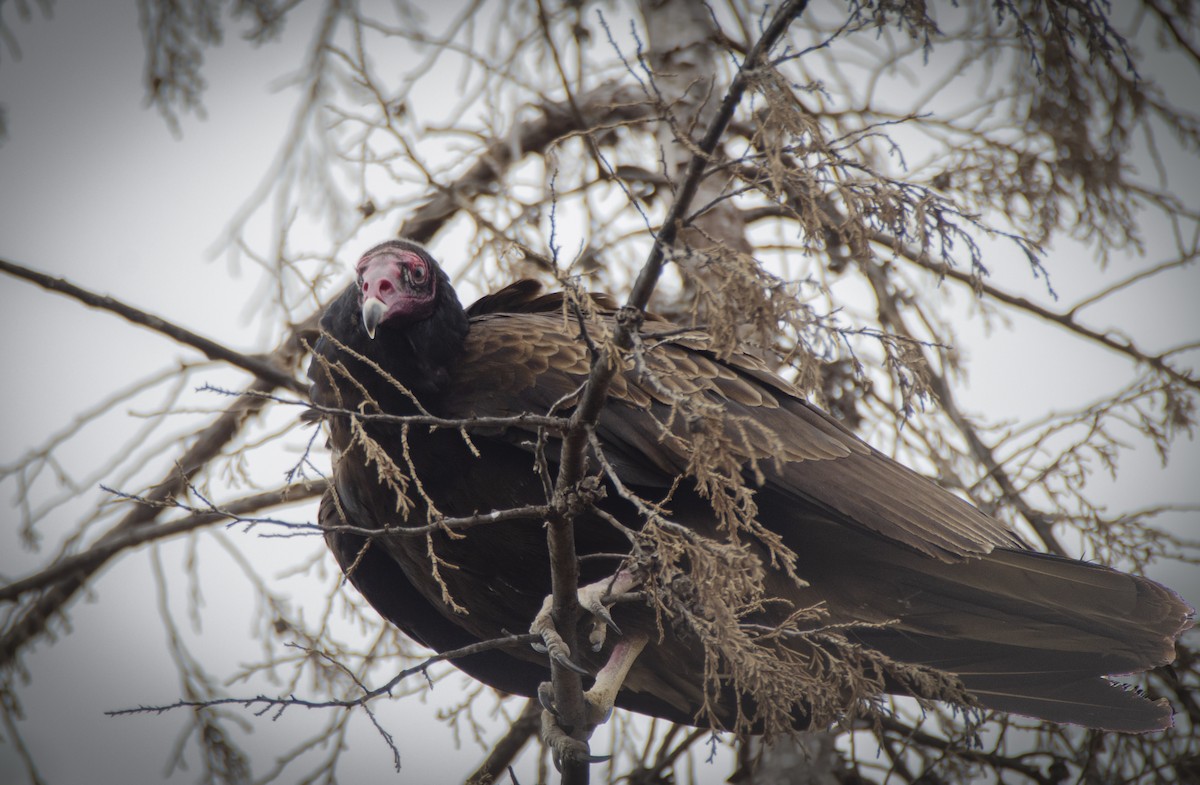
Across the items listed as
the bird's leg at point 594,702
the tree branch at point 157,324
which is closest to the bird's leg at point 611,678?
the bird's leg at point 594,702

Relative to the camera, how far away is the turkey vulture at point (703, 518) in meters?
2.87

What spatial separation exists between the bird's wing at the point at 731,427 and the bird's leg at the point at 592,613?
1.01ft

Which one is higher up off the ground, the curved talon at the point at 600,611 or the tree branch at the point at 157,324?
the tree branch at the point at 157,324

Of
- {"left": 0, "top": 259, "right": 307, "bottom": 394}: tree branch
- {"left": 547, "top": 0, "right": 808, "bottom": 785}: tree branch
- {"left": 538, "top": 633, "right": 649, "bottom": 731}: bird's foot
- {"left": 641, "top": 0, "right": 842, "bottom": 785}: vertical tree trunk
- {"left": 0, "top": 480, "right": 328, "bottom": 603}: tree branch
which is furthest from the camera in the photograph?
{"left": 641, "top": 0, "right": 842, "bottom": 785}: vertical tree trunk

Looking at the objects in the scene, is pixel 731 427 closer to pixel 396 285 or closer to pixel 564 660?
pixel 564 660

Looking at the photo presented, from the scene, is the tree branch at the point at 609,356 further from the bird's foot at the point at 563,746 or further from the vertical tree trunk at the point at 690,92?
the vertical tree trunk at the point at 690,92

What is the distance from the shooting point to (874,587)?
312 centimetres

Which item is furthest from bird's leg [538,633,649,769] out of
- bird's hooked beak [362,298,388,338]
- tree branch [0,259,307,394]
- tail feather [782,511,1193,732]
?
tree branch [0,259,307,394]

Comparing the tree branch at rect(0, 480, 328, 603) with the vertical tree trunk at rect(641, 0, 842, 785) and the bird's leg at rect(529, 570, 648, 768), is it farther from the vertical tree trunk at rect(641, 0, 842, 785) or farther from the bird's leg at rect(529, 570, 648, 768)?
the vertical tree trunk at rect(641, 0, 842, 785)

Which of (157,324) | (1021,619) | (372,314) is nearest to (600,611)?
(372,314)

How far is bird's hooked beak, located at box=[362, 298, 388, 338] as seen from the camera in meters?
3.03

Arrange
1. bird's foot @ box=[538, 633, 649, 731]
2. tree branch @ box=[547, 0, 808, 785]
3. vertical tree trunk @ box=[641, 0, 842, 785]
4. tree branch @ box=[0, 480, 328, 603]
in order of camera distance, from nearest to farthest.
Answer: tree branch @ box=[547, 0, 808, 785]
bird's foot @ box=[538, 633, 649, 731]
tree branch @ box=[0, 480, 328, 603]
vertical tree trunk @ box=[641, 0, 842, 785]

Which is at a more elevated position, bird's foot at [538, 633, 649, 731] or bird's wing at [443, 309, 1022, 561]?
bird's wing at [443, 309, 1022, 561]

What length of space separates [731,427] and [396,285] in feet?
3.70
